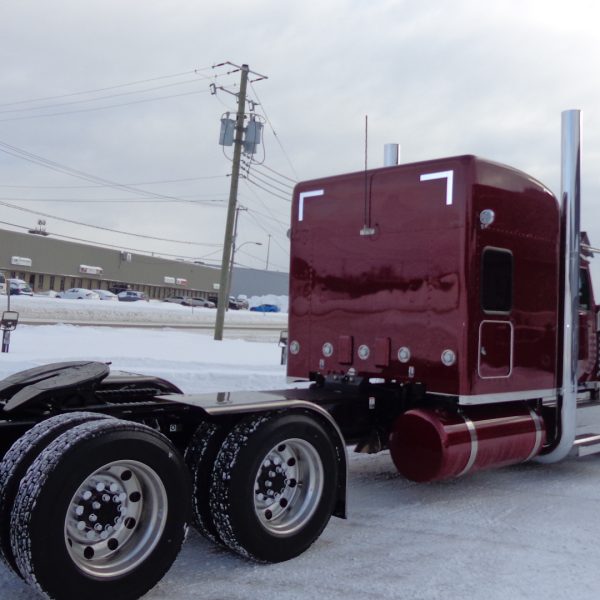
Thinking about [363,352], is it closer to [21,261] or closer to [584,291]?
[584,291]

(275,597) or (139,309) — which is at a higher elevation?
(139,309)

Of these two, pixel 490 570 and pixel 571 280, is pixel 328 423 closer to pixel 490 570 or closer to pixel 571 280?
pixel 490 570

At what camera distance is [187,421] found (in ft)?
15.1

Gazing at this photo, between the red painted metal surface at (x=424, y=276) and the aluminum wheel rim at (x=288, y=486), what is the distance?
1601mm

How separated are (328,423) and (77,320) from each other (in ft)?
107

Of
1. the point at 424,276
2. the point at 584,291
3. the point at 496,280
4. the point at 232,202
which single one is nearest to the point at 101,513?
the point at 424,276

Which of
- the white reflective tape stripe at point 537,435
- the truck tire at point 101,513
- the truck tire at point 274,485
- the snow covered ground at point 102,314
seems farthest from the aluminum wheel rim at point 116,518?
the snow covered ground at point 102,314

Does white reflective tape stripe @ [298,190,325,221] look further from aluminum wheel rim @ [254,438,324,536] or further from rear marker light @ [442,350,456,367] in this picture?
aluminum wheel rim @ [254,438,324,536]

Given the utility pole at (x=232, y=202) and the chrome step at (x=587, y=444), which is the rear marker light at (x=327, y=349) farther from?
the utility pole at (x=232, y=202)

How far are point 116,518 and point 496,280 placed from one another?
3615 millimetres

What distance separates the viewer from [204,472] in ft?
13.6

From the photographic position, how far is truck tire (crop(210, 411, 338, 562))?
4.00 m

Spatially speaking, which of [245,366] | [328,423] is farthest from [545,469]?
[245,366]

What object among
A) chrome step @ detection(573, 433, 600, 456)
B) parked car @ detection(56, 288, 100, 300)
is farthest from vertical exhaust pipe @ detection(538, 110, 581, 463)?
parked car @ detection(56, 288, 100, 300)
